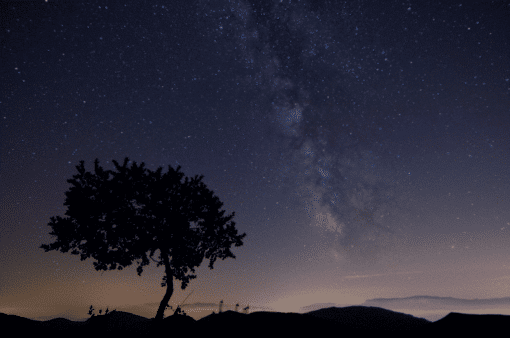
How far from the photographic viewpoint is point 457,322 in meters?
13.3

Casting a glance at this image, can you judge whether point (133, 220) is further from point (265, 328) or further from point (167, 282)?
point (265, 328)

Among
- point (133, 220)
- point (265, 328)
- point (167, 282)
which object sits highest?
point (133, 220)

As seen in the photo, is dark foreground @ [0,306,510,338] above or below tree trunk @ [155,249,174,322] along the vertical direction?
below

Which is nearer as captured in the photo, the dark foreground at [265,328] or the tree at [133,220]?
the dark foreground at [265,328]

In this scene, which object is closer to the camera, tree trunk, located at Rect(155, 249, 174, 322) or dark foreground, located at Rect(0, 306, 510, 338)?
dark foreground, located at Rect(0, 306, 510, 338)

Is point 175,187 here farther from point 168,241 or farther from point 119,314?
point 119,314

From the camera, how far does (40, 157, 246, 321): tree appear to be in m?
18.0

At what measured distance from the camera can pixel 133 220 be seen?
1838cm

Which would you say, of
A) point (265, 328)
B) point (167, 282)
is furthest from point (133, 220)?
point (265, 328)

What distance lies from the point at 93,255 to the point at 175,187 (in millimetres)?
7516

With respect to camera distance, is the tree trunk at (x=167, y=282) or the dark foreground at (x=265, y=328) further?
the tree trunk at (x=167, y=282)

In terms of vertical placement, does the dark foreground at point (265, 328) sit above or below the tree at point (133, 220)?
below

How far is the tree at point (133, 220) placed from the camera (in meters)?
18.0

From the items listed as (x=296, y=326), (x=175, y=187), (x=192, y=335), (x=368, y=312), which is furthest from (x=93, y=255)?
(x=368, y=312)
